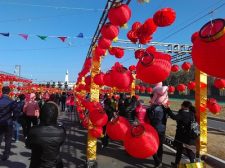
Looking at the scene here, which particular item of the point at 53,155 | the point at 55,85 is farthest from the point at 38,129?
the point at 55,85

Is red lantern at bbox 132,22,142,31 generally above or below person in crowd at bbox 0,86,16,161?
above

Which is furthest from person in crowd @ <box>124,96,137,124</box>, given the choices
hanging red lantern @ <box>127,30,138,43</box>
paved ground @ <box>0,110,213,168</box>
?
hanging red lantern @ <box>127,30,138,43</box>

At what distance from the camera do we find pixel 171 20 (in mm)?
4680

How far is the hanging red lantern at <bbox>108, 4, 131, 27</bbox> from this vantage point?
5.01 meters

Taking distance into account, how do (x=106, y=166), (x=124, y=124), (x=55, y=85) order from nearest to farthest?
1. (x=124, y=124)
2. (x=106, y=166)
3. (x=55, y=85)

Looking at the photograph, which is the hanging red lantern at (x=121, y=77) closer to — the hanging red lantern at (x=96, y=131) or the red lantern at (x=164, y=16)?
the red lantern at (x=164, y=16)

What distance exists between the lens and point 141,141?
4.09 m

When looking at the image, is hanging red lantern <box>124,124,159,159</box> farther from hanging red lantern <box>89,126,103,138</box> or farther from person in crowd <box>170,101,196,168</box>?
hanging red lantern <box>89,126,103,138</box>

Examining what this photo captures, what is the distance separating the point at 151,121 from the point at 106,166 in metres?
1.85

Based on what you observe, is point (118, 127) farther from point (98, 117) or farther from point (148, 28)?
point (98, 117)

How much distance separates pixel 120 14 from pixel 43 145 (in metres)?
2.27

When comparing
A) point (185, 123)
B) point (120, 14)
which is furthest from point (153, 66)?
point (185, 123)

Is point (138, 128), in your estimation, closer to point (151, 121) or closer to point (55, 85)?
point (151, 121)

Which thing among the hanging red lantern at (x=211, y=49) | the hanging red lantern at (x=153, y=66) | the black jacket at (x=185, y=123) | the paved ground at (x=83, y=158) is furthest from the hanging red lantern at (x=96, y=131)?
the hanging red lantern at (x=211, y=49)
